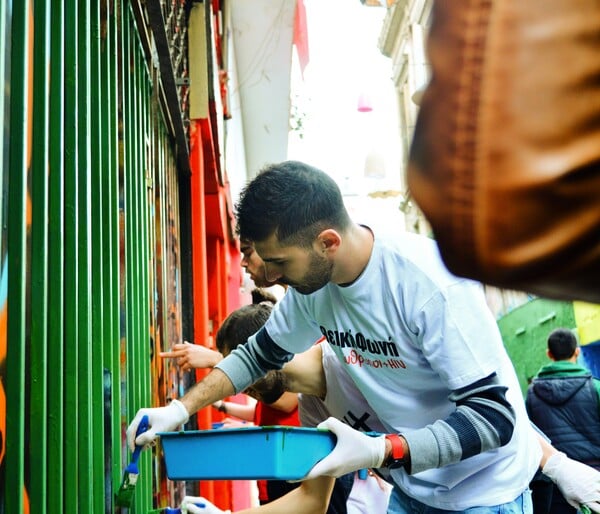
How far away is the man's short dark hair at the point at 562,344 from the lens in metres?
5.70

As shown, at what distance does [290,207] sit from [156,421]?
75 centimetres

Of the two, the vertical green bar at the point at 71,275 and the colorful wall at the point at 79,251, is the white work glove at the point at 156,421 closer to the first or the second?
the colorful wall at the point at 79,251

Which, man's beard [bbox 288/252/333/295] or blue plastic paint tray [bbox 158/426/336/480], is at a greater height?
man's beard [bbox 288/252/333/295]

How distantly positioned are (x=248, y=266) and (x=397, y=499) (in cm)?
138

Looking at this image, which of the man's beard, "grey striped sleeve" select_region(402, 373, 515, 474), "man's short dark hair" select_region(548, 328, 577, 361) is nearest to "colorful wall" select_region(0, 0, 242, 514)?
the man's beard

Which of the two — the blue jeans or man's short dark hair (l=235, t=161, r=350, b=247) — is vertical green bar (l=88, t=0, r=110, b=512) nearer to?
man's short dark hair (l=235, t=161, r=350, b=247)

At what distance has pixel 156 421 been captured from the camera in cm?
251

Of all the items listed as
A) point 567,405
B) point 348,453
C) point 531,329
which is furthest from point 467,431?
point 531,329

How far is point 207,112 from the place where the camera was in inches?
193

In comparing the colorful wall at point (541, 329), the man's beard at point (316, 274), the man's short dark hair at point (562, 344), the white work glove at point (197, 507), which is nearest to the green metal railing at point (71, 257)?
the white work glove at point (197, 507)

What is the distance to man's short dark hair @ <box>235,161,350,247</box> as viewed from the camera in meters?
2.56

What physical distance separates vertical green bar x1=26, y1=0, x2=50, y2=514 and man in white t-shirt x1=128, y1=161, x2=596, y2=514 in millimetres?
822

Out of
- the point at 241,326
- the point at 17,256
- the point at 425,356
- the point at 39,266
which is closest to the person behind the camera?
the point at 17,256

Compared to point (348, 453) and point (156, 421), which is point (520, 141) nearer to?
point (348, 453)
